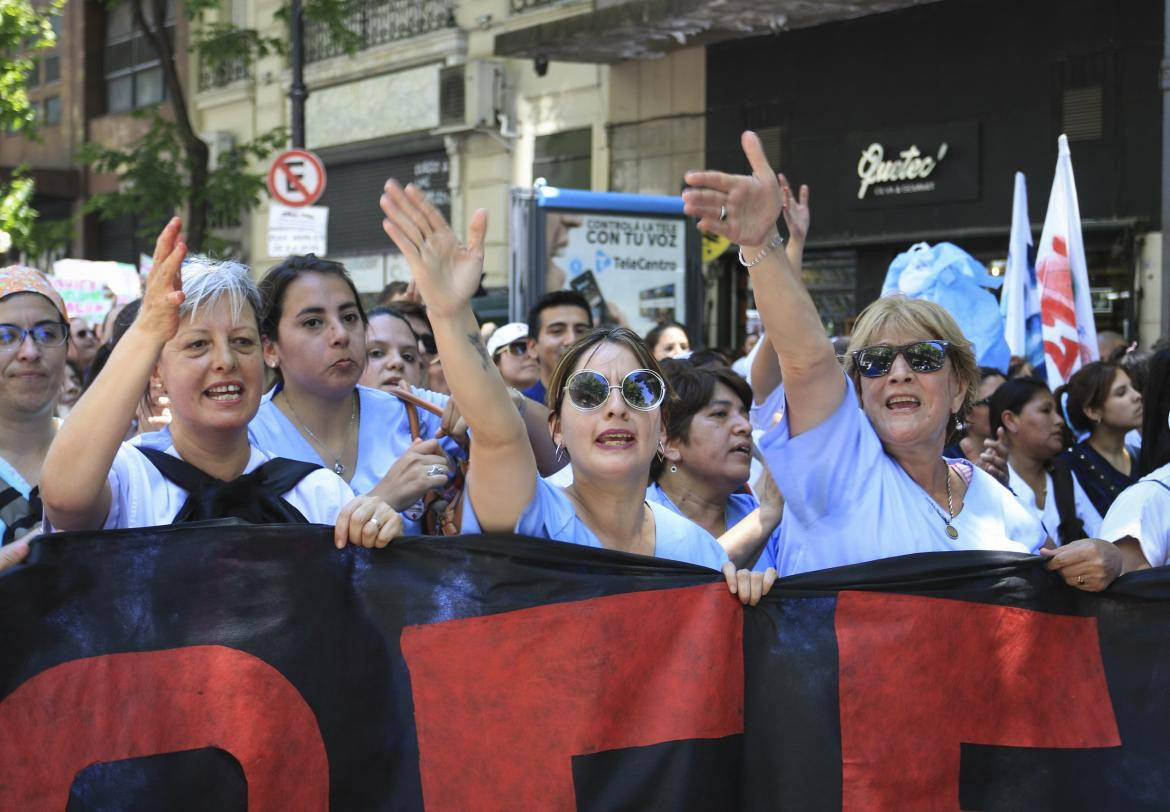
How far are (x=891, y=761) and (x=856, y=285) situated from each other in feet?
43.6

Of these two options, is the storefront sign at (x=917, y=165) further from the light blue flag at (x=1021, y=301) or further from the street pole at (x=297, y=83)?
the street pole at (x=297, y=83)

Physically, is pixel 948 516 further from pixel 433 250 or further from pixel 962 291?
pixel 962 291

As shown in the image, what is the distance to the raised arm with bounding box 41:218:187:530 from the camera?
2.94 metres

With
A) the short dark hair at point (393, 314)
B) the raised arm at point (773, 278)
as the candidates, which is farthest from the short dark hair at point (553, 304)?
the raised arm at point (773, 278)

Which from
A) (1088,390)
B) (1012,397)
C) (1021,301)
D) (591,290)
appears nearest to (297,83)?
(591,290)

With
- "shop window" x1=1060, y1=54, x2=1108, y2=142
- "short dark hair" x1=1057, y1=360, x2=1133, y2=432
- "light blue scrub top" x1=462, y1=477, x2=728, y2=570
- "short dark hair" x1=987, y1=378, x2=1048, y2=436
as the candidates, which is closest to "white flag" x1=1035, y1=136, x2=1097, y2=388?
"short dark hair" x1=1057, y1=360, x2=1133, y2=432

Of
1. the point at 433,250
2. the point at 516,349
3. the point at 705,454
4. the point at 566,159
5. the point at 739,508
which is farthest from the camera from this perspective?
the point at 566,159

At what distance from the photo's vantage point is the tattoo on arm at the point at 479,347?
2.97 meters

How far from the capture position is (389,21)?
21906mm

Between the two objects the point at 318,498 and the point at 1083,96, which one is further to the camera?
the point at 1083,96

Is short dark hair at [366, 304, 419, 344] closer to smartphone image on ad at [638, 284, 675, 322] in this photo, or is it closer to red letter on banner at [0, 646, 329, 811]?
red letter on banner at [0, 646, 329, 811]

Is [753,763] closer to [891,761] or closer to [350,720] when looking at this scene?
[891,761]

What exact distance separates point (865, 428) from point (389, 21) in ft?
65.1

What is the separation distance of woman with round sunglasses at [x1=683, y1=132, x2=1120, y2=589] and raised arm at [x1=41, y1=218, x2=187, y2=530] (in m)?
1.12
